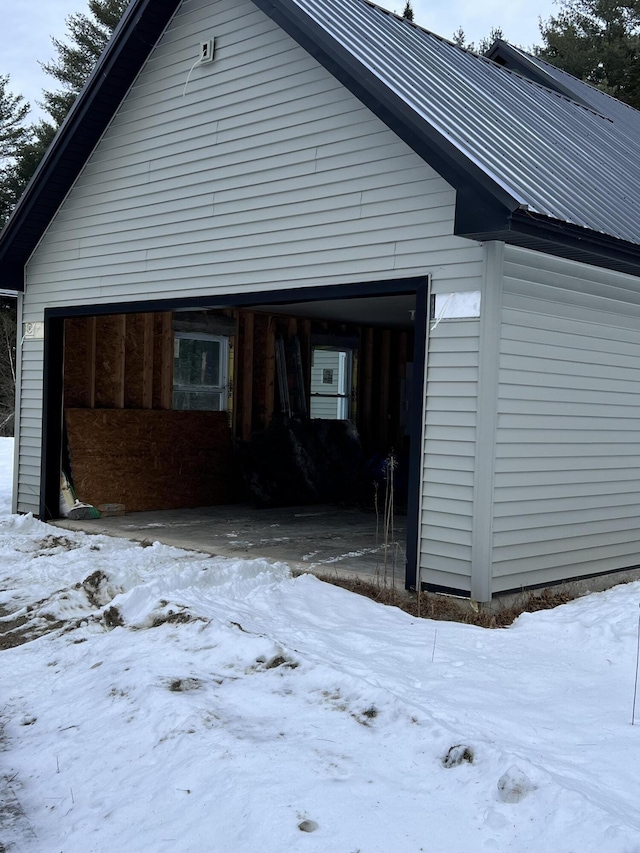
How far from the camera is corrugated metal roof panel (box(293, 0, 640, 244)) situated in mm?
6672

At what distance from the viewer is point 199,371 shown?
13.1 m

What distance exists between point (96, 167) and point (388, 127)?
4.41 m

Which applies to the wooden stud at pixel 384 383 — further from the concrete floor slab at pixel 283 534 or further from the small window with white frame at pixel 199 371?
the small window with white frame at pixel 199 371

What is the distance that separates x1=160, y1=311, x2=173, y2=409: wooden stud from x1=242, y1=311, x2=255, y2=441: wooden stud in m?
1.26

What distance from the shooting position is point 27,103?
1324 inches

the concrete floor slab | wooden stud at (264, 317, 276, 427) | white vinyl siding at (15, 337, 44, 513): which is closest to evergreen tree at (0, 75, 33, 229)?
wooden stud at (264, 317, 276, 427)

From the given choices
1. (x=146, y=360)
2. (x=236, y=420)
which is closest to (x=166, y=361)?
(x=146, y=360)

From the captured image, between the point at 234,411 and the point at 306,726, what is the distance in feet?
30.4

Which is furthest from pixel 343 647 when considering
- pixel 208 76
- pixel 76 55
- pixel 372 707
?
pixel 76 55

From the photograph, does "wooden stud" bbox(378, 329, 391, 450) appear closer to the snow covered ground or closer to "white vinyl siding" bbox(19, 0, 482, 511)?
"white vinyl siding" bbox(19, 0, 482, 511)

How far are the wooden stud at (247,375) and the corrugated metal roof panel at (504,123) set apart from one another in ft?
16.5

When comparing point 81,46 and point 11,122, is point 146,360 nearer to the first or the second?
point 81,46

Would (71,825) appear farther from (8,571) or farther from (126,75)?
(126,75)

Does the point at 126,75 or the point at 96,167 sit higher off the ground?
the point at 126,75
